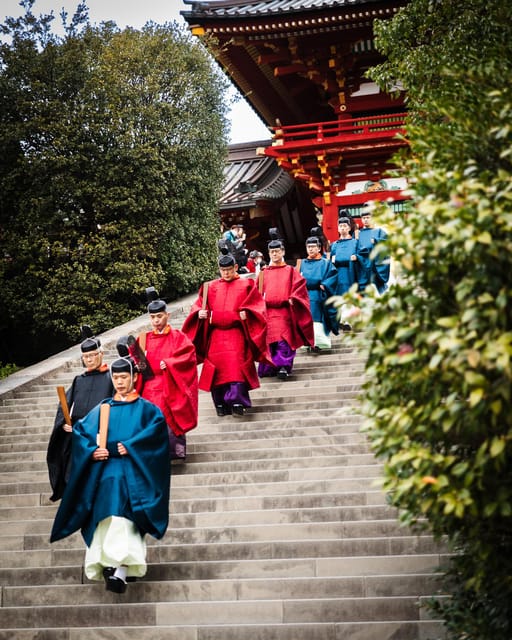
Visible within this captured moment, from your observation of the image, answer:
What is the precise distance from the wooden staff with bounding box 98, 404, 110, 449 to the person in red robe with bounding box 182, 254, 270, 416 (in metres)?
2.75

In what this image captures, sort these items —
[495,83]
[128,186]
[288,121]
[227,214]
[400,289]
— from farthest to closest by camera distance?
[288,121], [227,214], [128,186], [495,83], [400,289]

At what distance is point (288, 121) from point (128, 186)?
811cm

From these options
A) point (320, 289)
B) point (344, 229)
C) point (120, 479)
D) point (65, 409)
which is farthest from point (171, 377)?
point (344, 229)

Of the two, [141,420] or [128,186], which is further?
[128,186]

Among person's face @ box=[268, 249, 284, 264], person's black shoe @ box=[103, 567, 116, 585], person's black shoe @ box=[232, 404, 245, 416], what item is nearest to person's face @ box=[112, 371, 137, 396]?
person's black shoe @ box=[103, 567, 116, 585]

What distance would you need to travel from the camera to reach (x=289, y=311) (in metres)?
10.4

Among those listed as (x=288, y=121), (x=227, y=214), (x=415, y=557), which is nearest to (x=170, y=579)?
(x=415, y=557)

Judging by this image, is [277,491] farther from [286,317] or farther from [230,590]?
[286,317]

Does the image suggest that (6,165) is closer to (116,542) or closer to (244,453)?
(244,453)

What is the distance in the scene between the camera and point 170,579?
6457 mm

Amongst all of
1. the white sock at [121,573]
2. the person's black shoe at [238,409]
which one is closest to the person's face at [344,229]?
the person's black shoe at [238,409]

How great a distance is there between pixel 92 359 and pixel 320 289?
4.31m

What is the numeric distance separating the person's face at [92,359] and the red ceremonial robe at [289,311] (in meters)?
2.75

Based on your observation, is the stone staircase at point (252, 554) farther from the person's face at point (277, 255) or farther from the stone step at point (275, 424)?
the person's face at point (277, 255)
